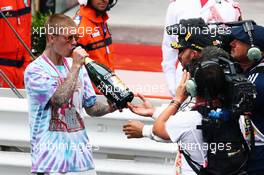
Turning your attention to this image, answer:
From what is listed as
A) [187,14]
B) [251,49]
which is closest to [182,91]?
[251,49]

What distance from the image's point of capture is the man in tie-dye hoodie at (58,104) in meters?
4.97

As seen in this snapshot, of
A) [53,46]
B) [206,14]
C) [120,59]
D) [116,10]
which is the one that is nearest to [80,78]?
[53,46]

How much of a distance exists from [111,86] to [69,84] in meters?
0.26

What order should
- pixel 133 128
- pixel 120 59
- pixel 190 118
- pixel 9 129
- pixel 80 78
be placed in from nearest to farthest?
pixel 190 118, pixel 133 128, pixel 80 78, pixel 9 129, pixel 120 59

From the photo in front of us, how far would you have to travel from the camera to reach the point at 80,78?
5.20 m

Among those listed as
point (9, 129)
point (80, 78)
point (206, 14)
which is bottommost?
point (9, 129)

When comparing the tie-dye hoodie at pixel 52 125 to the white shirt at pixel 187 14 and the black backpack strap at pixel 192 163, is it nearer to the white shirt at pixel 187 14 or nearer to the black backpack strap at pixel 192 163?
the black backpack strap at pixel 192 163

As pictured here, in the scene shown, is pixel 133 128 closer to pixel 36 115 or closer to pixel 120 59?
pixel 36 115

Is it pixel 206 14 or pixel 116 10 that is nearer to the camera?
pixel 206 14

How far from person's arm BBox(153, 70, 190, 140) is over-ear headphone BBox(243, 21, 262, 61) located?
0.59 meters

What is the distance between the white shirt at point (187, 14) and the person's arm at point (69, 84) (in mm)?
1424

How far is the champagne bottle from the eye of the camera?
4.91 m

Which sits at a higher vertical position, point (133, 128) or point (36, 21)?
point (36, 21)

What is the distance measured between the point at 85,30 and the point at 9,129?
109 cm
